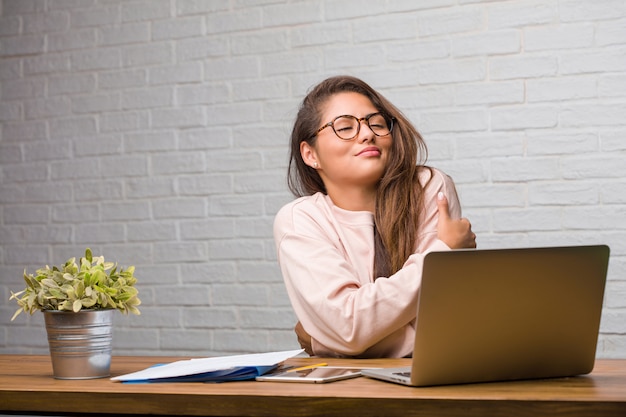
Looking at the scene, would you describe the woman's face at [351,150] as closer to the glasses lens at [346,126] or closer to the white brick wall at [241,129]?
the glasses lens at [346,126]

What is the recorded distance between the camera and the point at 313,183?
2.33 m

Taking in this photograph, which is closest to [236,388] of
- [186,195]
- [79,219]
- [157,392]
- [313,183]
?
[157,392]

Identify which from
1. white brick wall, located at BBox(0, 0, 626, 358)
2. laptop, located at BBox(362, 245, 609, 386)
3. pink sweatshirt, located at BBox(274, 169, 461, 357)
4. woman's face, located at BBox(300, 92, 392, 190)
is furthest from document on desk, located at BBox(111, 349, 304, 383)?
white brick wall, located at BBox(0, 0, 626, 358)

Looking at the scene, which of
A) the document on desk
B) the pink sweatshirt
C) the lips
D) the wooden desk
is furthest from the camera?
Answer: the lips

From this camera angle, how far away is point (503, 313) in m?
1.11

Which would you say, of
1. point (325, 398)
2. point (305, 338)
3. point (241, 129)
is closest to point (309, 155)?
point (305, 338)

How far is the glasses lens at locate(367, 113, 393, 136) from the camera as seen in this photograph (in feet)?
6.92

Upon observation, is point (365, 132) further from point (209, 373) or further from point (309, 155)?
point (209, 373)

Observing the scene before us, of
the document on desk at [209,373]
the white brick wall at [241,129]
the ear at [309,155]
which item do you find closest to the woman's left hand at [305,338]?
the ear at [309,155]

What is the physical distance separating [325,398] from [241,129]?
239cm

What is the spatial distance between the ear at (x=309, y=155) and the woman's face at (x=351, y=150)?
0.08ft

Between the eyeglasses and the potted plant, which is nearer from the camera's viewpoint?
the potted plant

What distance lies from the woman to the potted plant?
20.6 inches

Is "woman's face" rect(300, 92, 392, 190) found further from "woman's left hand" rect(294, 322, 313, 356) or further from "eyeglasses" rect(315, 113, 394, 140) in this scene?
"woman's left hand" rect(294, 322, 313, 356)
